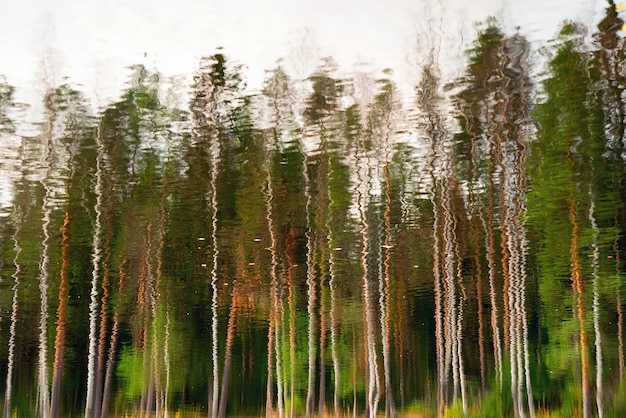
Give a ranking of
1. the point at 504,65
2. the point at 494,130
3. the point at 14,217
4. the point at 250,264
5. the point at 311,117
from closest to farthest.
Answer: the point at 504,65 < the point at 311,117 < the point at 494,130 < the point at 14,217 < the point at 250,264

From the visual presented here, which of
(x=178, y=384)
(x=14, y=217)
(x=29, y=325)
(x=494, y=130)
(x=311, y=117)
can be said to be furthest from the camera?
(x=178, y=384)

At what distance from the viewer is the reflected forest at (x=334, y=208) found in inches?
325

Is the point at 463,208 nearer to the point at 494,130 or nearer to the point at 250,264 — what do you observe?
the point at 494,130

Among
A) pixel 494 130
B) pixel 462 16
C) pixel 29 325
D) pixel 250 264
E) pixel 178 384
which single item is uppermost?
pixel 462 16

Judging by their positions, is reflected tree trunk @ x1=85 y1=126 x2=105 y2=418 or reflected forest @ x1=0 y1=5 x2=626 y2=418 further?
reflected tree trunk @ x1=85 y1=126 x2=105 y2=418

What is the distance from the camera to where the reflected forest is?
8.26 meters

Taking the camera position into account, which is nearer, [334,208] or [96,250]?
[334,208]

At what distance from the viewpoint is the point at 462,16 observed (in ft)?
23.4

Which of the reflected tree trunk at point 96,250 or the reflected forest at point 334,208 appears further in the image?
the reflected tree trunk at point 96,250

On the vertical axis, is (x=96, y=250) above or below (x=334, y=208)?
below

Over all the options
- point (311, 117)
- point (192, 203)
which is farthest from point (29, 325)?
point (311, 117)

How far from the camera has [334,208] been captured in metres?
12.4

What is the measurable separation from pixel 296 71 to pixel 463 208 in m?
5.89

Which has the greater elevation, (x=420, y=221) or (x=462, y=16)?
(x=462, y=16)
